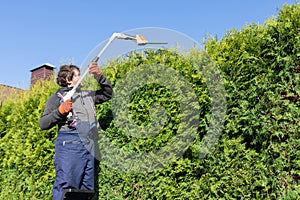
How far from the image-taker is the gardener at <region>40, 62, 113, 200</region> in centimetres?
364

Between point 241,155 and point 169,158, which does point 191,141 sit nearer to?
point 169,158

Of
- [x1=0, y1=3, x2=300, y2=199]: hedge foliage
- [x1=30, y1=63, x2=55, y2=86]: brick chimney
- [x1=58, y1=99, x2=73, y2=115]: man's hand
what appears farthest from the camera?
[x1=30, y1=63, x2=55, y2=86]: brick chimney

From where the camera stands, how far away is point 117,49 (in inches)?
149

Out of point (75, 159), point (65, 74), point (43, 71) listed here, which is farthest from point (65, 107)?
point (43, 71)

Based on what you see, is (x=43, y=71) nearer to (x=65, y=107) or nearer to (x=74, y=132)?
(x=74, y=132)

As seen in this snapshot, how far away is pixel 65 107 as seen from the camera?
141 inches

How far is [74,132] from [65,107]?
1.11 feet

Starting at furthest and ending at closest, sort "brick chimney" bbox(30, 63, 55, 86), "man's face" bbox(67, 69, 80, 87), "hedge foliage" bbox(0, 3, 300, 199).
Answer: "brick chimney" bbox(30, 63, 55, 86) < "man's face" bbox(67, 69, 80, 87) < "hedge foliage" bbox(0, 3, 300, 199)

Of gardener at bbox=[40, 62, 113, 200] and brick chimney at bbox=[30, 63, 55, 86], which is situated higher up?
brick chimney at bbox=[30, 63, 55, 86]

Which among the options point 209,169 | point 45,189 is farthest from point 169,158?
point 45,189

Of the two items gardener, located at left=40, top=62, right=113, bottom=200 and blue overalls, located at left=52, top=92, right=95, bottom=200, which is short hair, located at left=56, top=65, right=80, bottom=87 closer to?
gardener, located at left=40, top=62, right=113, bottom=200

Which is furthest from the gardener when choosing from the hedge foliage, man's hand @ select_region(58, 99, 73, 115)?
the hedge foliage

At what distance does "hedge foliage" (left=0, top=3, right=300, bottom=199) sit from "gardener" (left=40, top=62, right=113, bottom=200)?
1.20 feet

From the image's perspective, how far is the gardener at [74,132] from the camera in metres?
3.64
